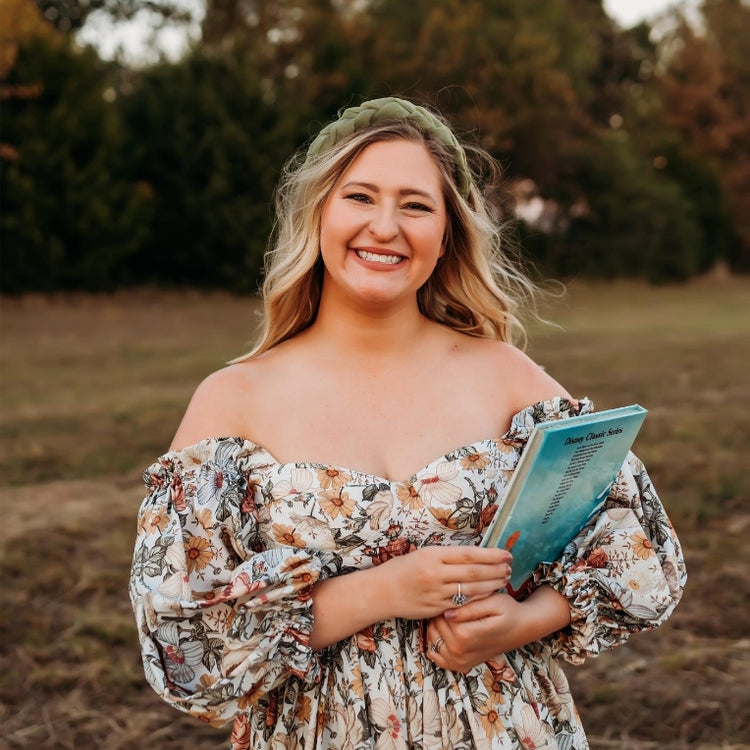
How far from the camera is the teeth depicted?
2.01 metres

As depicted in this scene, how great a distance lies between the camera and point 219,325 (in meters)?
16.1

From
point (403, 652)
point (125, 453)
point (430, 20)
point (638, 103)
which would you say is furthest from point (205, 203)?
point (638, 103)

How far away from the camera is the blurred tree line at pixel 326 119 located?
660 inches

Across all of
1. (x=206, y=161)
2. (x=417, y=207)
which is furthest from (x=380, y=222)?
(x=206, y=161)

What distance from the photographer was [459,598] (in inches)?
71.5

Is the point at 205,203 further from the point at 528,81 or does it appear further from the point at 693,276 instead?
the point at 693,276

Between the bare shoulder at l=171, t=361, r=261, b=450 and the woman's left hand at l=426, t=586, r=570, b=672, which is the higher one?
the bare shoulder at l=171, t=361, r=261, b=450

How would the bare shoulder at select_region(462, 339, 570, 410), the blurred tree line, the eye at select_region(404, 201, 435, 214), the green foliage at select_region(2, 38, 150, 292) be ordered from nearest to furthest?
the eye at select_region(404, 201, 435, 214), the bare shoulder at select_region(462, 339, 570, 410), the green foliage at select_region(2, 38, 150, 292), the blurred tree line

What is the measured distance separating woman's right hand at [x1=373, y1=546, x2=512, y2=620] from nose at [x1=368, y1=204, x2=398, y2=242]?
24.1 inches

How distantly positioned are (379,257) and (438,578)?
2.13 ft

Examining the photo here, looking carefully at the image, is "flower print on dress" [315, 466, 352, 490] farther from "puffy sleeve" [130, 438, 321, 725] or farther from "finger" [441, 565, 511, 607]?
"finger" [441, 565, 511, 607]

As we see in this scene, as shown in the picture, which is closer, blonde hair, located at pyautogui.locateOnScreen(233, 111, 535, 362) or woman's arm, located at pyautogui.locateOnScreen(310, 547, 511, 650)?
woman's arm, located at pyautogui.locateOnScreen(310, 547, 511, 650)

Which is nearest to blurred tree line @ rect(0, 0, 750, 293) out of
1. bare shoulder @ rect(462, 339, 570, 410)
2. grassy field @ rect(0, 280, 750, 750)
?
grassy field @ rect(0, 280, 750, 750)

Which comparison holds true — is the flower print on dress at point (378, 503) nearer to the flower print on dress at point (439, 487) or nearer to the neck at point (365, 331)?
the flower print on dress at point (439, 487)
